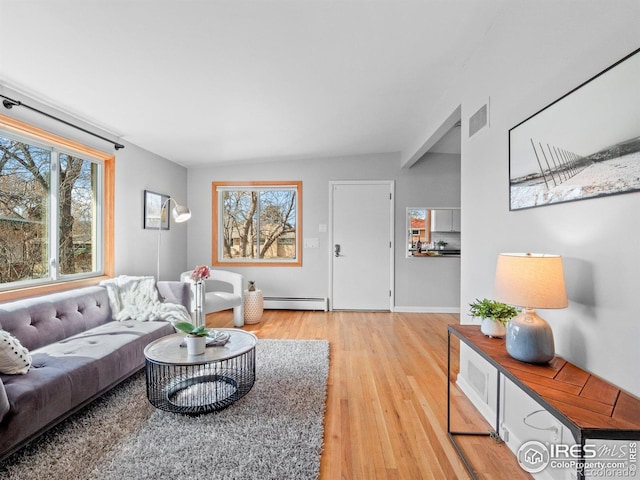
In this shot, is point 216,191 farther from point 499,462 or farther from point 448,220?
point 499,462

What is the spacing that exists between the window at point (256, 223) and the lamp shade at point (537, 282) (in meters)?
3.87

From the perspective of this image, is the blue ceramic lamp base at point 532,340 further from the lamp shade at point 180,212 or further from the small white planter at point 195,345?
the lamp shade at point 180,212

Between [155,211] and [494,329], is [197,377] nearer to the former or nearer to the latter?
[494,329]

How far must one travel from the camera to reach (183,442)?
68.9 inches

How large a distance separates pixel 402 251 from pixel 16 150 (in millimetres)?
4516

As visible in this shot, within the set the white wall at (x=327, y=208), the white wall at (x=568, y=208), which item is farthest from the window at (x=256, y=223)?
the white wall at (x=568, y=208)

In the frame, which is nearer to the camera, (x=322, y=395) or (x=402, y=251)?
(x=322, y=395)

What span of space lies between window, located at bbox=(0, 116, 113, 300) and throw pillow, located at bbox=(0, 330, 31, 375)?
81 centimetres

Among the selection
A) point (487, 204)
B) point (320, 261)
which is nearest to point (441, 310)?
point (320, 261)

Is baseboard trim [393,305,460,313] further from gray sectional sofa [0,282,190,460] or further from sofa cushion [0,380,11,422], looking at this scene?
sofa cushion [0,380,11,422]

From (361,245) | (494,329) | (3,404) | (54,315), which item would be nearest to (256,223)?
(361,245)

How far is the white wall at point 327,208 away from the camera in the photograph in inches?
193

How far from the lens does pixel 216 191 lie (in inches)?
201

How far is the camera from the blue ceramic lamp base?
1294 mm
